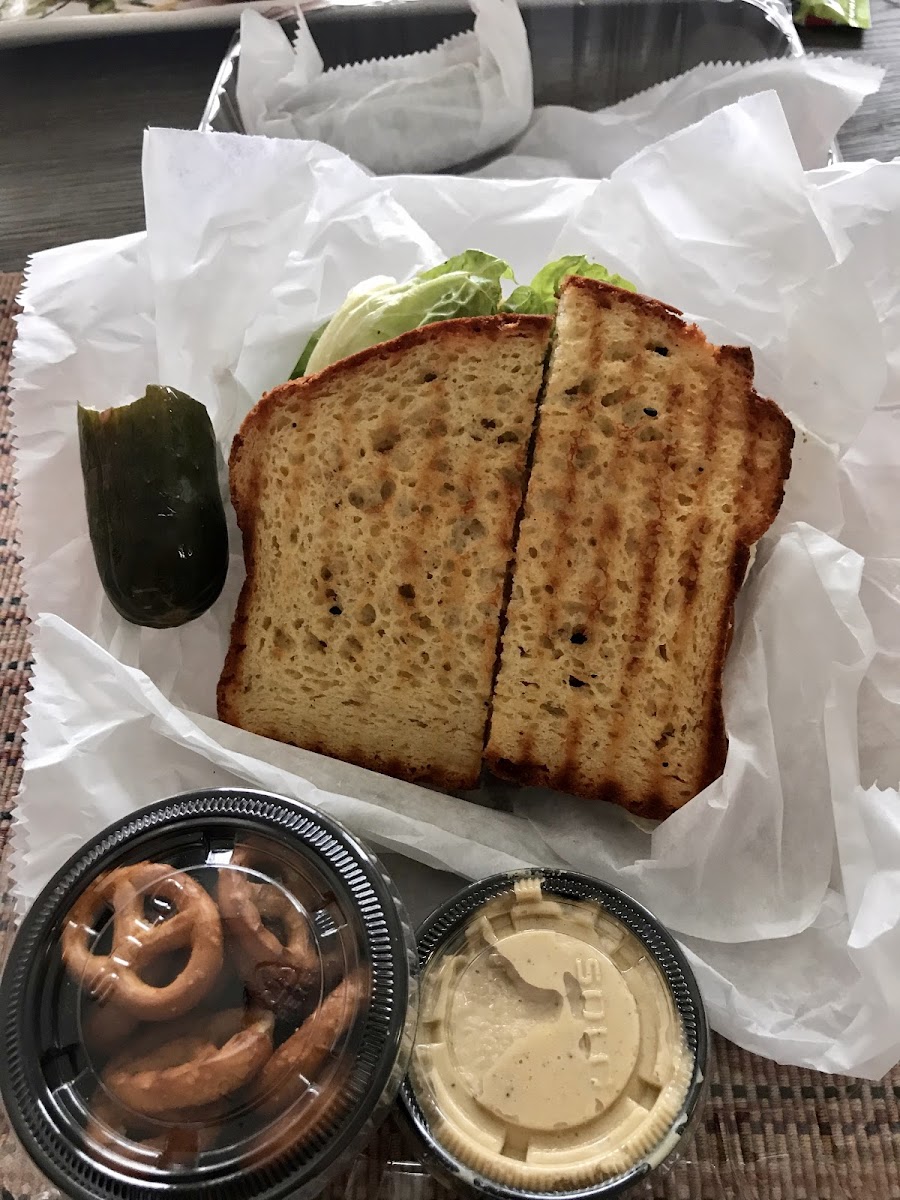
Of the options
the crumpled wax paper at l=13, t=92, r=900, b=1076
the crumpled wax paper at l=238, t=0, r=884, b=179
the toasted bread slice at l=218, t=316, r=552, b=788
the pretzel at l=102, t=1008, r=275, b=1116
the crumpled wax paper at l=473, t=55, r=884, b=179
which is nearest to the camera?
the pretzel at l=102, t=1008, r=275, b=1116

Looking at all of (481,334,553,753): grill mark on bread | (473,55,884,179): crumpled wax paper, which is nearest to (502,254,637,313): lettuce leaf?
(481,334,553,753): grill mark on bread

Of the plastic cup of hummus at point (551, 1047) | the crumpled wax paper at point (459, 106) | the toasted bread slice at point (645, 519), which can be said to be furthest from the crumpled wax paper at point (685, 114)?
the plastic cup of hummus at point (551, 1047)

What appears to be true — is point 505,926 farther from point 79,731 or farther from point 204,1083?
point 79,731

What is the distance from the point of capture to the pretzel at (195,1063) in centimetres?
77

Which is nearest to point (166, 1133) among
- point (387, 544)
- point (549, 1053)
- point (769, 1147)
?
point (549, 1053)

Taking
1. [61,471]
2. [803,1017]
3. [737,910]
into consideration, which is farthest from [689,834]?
[61,471]

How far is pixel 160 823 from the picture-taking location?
91 cm

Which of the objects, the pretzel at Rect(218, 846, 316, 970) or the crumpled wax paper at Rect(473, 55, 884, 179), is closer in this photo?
the pretzel at Rect(218, 846, 316, 970)

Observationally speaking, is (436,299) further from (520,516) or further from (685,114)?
(685,114)

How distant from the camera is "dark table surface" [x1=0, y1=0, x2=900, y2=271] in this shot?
1.88m

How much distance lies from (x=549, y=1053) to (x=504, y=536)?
1.93ft

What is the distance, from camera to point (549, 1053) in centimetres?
90

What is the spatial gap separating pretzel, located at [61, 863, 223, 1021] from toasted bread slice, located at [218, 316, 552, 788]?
1.45 feet

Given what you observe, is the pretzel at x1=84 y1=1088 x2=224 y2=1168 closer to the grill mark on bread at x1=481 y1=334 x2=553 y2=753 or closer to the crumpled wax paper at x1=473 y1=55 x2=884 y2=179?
the grill mark on bread at x1=481 y1=334 x2=553 y2=753
